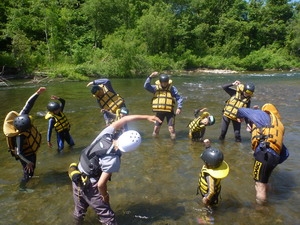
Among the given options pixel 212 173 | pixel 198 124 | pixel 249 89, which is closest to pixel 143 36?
pixel 198 124

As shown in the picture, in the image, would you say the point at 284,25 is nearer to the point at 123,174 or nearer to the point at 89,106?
the point at 89,106

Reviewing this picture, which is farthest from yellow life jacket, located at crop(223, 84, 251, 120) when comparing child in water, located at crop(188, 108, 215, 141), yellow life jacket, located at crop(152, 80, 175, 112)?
yellow life jacket, located at crop(152, 80, 175, 112)

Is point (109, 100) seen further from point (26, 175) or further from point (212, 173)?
point (212, 173)

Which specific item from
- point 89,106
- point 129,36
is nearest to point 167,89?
point 89,106

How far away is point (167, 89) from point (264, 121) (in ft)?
13.9

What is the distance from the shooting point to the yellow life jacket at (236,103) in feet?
27.8

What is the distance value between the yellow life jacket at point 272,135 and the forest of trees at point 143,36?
2710 centimetres

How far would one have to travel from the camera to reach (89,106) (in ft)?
51.8

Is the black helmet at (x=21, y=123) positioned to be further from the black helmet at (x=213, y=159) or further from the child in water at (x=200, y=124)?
the child in water at (x=200, y=124)

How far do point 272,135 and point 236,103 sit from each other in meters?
3.58

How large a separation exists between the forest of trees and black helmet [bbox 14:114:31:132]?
25.5 metres

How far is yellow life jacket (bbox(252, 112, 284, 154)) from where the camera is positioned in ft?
16.5

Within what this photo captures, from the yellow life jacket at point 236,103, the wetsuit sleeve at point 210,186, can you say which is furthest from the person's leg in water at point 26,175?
the yellow life jacket at point 236,103

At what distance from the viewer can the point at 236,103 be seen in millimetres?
8570
